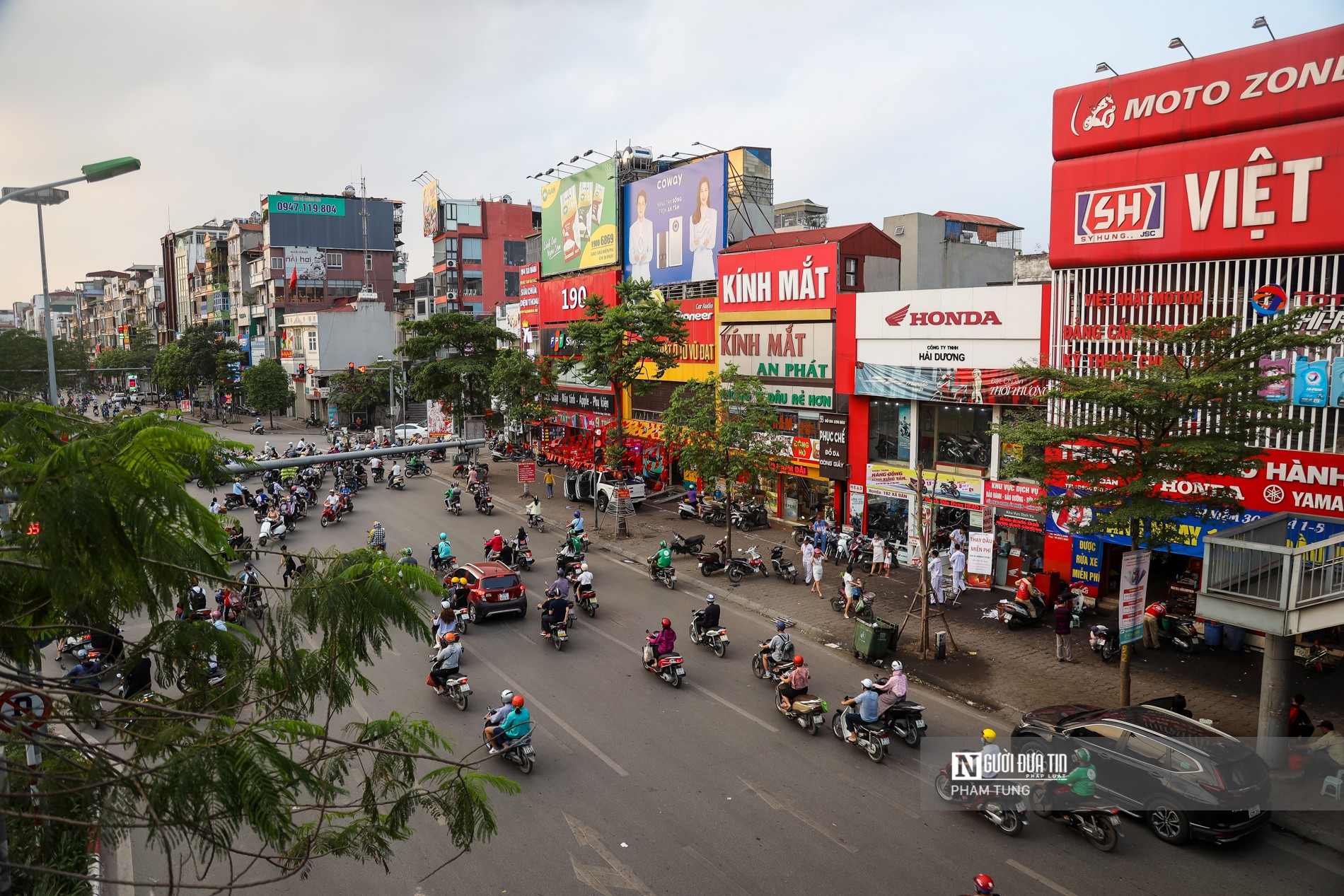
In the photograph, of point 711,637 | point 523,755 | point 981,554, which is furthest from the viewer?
point 981,554

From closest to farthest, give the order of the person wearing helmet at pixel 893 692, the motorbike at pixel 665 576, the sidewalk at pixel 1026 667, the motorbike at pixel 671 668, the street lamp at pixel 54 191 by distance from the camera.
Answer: the street lamp at pixel 54 191, the person wearing helmet at pixel 893 692, the sidewalk at pixel 1026 667, the motorbike at pixel 671 668, the motorbike at pixel 665 576

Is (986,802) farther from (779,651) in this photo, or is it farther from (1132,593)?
(779,651)

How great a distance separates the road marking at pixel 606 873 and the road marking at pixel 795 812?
8.60 ft

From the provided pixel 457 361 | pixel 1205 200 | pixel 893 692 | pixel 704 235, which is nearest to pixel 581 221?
pixel 457 361

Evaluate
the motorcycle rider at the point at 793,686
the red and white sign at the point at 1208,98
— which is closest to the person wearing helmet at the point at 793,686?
the motorcycle rider at the point at 793,686

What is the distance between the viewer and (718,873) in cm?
1134

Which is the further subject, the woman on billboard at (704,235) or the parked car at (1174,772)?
the woman on billboard at (704,235)

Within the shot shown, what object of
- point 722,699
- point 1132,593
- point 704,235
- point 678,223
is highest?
point 678,223

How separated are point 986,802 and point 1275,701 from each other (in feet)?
17.4

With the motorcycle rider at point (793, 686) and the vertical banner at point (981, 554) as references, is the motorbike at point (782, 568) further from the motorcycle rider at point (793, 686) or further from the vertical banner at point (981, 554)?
the motorcycle rider at point (793, 686)

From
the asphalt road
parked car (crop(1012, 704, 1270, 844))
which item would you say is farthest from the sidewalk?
parked car (crop(1012, 704, 1270, 844))

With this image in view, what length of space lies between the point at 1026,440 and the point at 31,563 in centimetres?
1604

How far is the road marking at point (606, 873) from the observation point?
36.3 ft

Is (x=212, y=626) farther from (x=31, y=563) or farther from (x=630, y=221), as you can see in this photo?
(x=630, y=221)
